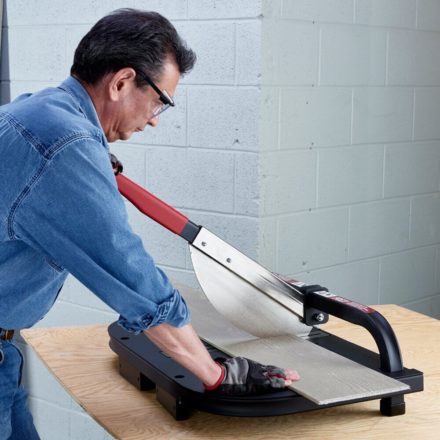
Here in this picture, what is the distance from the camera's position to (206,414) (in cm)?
157

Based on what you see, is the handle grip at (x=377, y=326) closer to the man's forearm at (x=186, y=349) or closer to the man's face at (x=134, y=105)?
the man's forearm at (x=186, y=349)

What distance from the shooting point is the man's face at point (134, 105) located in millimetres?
1586

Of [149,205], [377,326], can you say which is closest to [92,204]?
[149,205]

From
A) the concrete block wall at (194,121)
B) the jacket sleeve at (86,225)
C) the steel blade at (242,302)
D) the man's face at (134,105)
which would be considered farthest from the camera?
the concrete block wall at (194,121)

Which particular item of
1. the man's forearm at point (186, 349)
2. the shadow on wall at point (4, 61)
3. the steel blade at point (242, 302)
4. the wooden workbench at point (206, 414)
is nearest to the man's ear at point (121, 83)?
the steel blade at point (242, 302)

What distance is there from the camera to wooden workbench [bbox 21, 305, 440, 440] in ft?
4.90

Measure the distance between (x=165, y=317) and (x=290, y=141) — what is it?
1.23 metres

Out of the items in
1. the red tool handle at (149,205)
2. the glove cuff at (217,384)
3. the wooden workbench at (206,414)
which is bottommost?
the wooden workbench at (206,414)

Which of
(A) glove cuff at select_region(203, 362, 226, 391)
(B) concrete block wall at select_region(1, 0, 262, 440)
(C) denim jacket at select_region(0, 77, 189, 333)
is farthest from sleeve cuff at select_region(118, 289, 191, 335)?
(B) concrete block wall at select_region(1, 0, 262, 440)

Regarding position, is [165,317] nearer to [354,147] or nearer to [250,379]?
[250,379]

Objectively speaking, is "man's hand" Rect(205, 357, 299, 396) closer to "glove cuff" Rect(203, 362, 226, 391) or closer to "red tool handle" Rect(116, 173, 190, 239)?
"glove cuff" Rect(203, 362, 226, 391)

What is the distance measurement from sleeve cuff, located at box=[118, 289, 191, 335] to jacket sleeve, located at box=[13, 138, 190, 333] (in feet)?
0.11

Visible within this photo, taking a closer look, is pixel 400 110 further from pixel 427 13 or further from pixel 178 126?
pixel 178 126

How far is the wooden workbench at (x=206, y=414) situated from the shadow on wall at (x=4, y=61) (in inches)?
52.6
